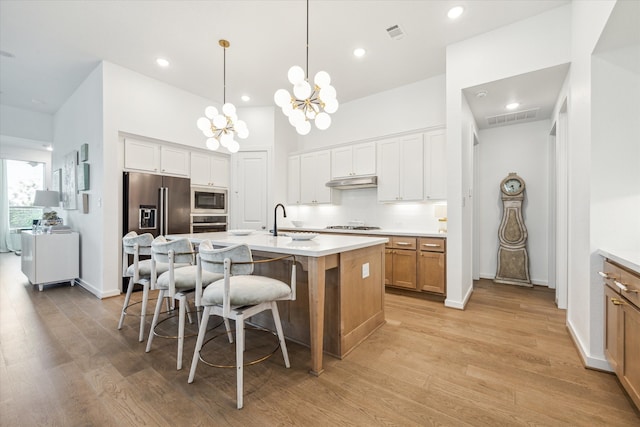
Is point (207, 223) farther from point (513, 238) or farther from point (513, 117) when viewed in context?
point (513, 117)

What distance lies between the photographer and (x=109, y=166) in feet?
12.5

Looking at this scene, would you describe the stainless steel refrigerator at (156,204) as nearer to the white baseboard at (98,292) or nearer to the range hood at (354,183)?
the white baseboard at (98,292)

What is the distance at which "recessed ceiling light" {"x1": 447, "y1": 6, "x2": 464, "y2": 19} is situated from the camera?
2.77m

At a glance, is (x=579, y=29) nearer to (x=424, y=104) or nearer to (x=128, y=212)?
(x=424, y=104)

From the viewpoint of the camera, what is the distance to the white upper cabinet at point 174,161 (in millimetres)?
4477

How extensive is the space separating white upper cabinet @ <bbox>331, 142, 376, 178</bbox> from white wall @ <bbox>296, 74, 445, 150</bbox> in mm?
390

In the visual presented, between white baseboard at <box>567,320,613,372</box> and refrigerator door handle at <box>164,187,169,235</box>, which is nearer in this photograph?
white baseboard at <box>567,320,613,372</box>

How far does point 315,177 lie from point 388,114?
172 cm

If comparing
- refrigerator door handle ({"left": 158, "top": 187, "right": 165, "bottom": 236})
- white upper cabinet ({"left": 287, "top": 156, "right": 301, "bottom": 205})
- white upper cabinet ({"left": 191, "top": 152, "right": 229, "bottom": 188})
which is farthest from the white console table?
white upper cabinet ({"left": 287, "top": 156, "right": 301, "bottom": 205})

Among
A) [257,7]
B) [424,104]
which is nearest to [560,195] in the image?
[424,104]

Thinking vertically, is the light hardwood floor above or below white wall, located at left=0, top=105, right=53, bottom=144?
below

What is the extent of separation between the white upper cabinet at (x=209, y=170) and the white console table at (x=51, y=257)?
2077 mm

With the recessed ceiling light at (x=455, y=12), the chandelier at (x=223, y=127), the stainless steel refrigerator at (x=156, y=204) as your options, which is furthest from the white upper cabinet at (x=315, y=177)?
the recessed ceiling light at (x=455, y=12)

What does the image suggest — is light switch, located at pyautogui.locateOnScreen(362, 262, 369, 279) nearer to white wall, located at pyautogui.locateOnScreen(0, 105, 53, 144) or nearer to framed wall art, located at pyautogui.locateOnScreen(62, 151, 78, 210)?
framed wall art, located at pyautogui.locateOnScreen(62, 151, 78, 210)
